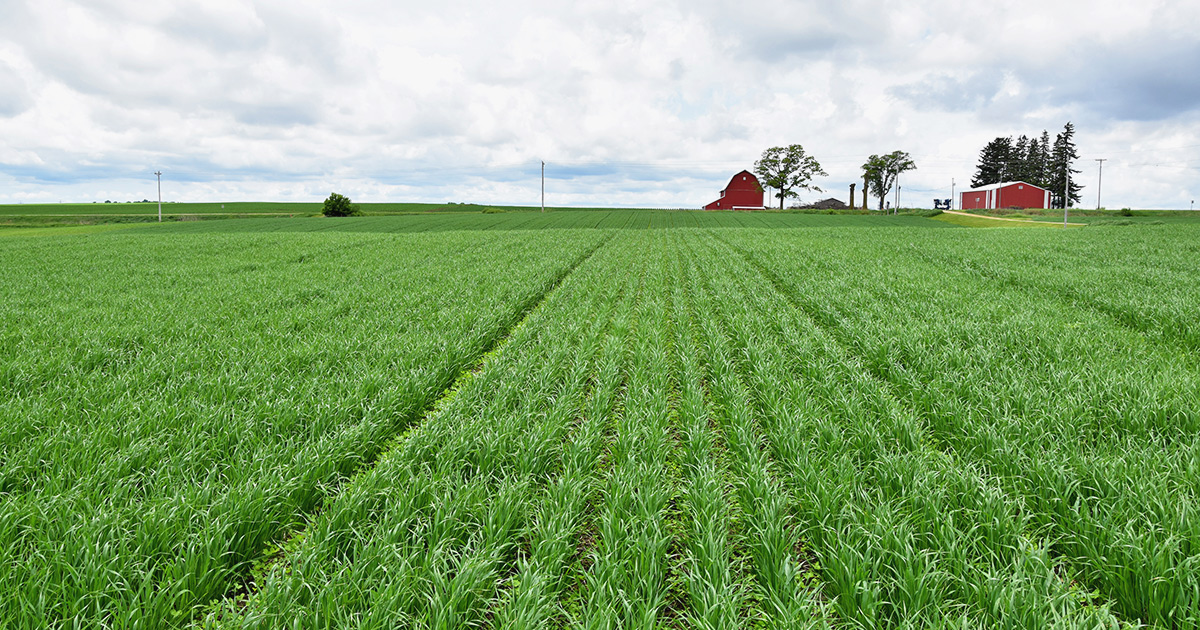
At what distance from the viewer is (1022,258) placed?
17266 millimetres

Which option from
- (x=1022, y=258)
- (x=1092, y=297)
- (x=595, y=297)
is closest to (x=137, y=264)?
(x=595, y=297)

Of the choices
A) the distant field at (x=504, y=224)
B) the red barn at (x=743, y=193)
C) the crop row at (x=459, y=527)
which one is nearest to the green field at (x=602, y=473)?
the crop row at (x=459, y=527)

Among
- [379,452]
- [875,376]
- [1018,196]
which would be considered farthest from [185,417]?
[1018,196]

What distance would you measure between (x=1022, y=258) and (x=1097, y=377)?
49.1 ft

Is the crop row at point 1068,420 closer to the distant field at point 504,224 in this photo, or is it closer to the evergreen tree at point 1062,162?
the distant field at point 504,224

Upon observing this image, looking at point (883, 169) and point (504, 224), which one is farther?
point (883, 169)

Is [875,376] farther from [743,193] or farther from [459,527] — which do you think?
[743,193]

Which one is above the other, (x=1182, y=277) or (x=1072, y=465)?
(x=1182, y=277)

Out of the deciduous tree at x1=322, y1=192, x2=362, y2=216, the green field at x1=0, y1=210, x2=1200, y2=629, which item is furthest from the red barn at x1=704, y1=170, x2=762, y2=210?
the green field at x1=0, y1=210, x2=1200, y2=629

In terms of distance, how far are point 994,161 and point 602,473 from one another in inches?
5334

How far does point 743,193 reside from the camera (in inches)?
4003

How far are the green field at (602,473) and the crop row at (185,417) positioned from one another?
0.03 meters

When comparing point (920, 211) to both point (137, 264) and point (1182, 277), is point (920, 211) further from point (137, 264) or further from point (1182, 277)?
point (137, 264)

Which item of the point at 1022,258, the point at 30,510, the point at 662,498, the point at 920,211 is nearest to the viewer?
the point at 30,510
